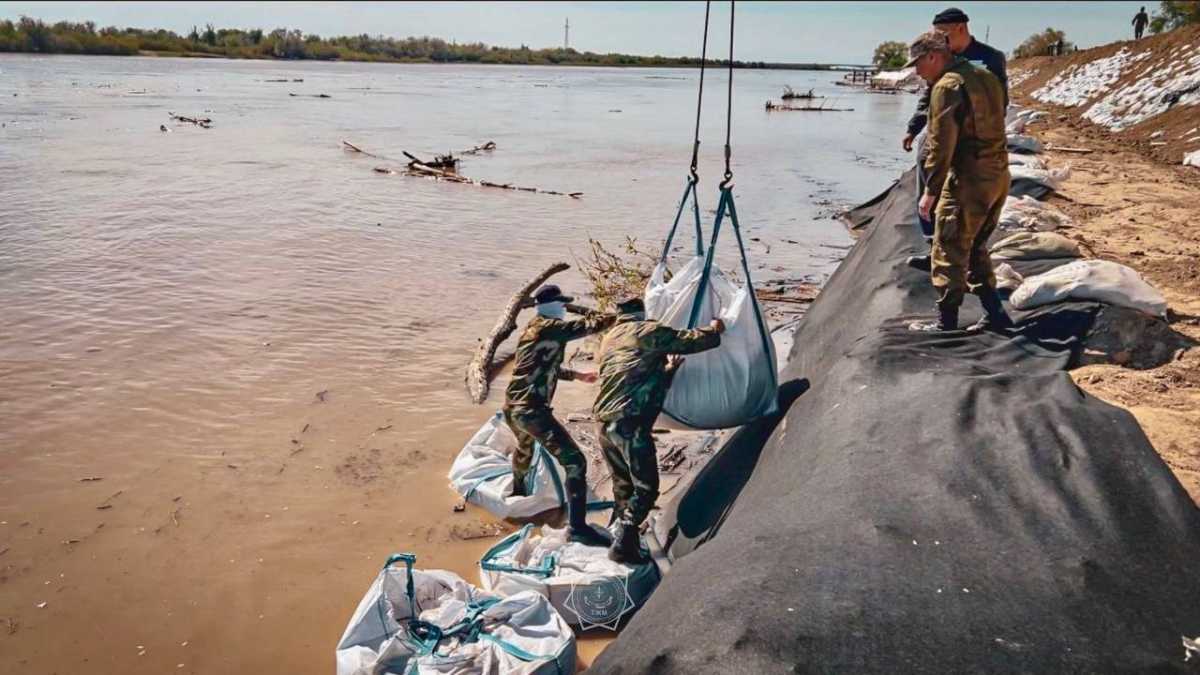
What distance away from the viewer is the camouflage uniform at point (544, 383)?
4.36 m

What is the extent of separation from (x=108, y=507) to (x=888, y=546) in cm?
438

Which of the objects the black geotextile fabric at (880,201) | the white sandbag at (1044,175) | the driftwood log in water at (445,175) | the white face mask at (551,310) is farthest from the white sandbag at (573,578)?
the driftwood log in water at (445,175)

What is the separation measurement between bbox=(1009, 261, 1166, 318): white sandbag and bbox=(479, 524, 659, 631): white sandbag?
2.76 meters

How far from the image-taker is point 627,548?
3.87 meters

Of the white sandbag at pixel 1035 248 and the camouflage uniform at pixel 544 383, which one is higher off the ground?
the white sandbag at pixel 1035 248

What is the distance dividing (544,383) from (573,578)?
43.6 inches

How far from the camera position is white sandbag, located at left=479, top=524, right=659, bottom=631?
12.1 feet

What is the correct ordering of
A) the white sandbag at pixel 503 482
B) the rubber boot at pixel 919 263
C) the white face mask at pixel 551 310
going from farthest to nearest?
the rubber boot at pixel 919 263 < the white sandbag at pixel 503 482 < the white face mask at pixel 551 310

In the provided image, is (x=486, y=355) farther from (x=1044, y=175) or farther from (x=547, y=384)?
(x=1044, y=175)

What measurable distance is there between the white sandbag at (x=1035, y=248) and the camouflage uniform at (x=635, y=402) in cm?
309

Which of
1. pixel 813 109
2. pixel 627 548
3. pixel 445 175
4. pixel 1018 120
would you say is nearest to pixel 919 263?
pixel 627 548

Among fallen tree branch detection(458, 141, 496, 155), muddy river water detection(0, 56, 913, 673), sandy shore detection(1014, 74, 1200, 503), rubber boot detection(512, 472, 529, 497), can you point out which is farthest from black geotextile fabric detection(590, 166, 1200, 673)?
fallen tree branch detection(458, 141, 496, 155)

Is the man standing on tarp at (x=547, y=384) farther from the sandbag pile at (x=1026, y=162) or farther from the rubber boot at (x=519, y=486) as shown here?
the sandbag pile at (x=1026, y=162)

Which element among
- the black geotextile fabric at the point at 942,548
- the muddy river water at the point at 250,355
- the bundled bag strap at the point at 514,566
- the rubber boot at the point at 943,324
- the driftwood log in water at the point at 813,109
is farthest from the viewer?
the driftwood log in water at the point at 813,109
